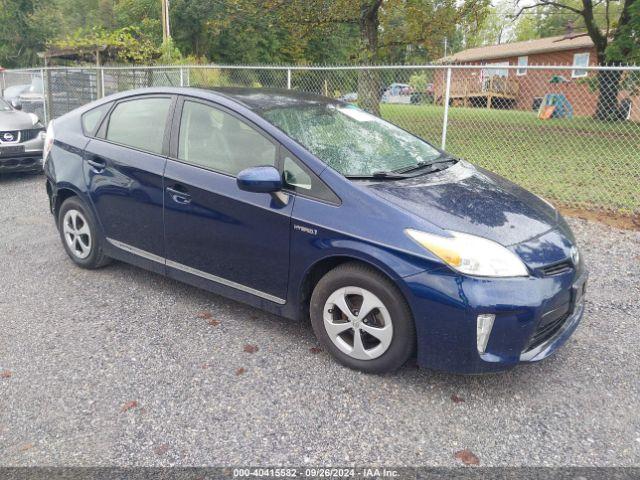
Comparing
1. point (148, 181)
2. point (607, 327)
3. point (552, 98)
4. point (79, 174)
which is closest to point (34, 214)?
point (79, 174)

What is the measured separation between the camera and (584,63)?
31.1 m

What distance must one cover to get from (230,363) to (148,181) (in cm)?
152

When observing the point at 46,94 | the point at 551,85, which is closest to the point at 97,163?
the point at 46,94

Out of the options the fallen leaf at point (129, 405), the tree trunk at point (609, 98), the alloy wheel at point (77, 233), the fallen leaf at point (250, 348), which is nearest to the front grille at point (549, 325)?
the fallen leaf at point (250, 348)

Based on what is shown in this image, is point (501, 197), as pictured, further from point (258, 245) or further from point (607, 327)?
point (258, 245)

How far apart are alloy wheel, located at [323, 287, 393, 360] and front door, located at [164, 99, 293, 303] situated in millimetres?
382

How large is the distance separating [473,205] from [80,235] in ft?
11.0

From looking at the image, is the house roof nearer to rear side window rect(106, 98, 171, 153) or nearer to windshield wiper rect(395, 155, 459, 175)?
windshield wiper rect(395, 155, 459, 175)

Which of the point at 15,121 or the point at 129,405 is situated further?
the point at 15,121

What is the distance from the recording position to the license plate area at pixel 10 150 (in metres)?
8.37

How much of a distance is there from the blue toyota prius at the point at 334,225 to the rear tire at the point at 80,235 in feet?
0.13

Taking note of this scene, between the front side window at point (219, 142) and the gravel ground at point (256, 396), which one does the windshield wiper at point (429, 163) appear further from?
the gravel ground at point (256, 396)

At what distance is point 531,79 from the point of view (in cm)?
2364

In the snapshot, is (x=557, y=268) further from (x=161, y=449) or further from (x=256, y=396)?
(x=161, y=449)
